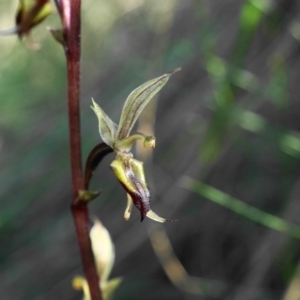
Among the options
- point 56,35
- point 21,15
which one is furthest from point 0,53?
point 56,35

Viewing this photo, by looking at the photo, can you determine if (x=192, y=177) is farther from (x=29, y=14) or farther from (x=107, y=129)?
(x=107, y=129)

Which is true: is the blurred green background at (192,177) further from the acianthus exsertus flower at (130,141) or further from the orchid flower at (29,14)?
the acianthus exsertus flower at (130,141)

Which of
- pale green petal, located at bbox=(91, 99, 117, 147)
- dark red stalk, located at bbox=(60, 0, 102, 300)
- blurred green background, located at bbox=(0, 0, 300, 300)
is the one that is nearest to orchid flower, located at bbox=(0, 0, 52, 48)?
dark red stalk, located at bbox=(60, 0, 102, 300)

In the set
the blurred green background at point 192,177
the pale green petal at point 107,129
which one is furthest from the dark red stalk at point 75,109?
the blurred green background at point 192,177

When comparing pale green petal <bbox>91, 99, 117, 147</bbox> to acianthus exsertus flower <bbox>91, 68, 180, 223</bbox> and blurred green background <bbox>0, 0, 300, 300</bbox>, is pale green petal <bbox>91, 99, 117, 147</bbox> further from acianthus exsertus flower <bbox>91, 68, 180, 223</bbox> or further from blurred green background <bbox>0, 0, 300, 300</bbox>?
blurred green background <bbox>0, 0, 300, 300</bbox>

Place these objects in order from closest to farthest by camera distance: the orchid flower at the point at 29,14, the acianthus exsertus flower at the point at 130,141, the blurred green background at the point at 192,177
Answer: the acianthus exsertus flower at the point at 130,141, the orchid flower at the point at 29,14, the blurred green background at the point at 192,177

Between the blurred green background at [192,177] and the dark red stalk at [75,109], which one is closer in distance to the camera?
the dark red stalk at [75,109]
